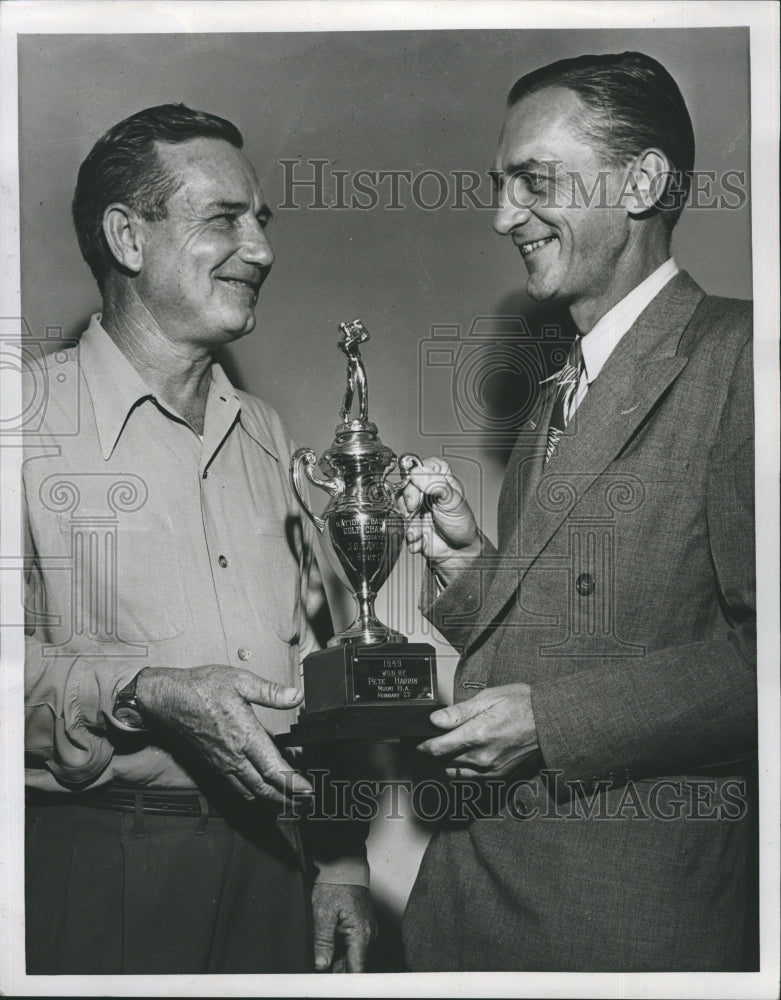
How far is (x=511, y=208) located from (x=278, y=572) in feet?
3.35

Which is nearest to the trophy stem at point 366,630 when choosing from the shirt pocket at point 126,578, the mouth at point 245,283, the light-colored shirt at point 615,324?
the shirt pocket at point 126,578

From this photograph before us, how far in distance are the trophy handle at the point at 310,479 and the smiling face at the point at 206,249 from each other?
14.6 inches

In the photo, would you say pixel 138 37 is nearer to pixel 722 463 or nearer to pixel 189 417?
pixel 189 417

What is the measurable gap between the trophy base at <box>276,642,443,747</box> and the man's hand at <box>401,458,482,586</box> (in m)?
0.27

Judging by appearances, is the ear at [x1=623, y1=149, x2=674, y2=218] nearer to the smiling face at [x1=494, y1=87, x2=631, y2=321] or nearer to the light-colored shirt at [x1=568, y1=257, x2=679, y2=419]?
the smiling face at [x1=494, y1=87, x2=631, y2=321]

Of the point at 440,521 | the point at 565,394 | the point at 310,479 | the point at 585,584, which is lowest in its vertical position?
the point at 585,584

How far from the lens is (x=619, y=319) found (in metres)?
2.96

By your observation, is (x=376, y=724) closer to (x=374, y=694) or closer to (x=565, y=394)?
(x=374, y=694)

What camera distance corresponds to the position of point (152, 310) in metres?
3.01

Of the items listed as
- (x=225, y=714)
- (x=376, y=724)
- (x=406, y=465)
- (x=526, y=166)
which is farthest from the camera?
(x=526, y=166)

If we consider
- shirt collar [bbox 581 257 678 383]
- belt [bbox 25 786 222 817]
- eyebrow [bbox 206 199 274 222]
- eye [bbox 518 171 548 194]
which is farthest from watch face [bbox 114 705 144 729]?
eye [bbox 518 171 548 194]

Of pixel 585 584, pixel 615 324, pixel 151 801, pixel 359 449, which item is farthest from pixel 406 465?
pixel 151 801

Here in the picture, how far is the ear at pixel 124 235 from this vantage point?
300 centimetres

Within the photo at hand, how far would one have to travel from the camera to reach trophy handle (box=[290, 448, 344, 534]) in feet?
9.37
